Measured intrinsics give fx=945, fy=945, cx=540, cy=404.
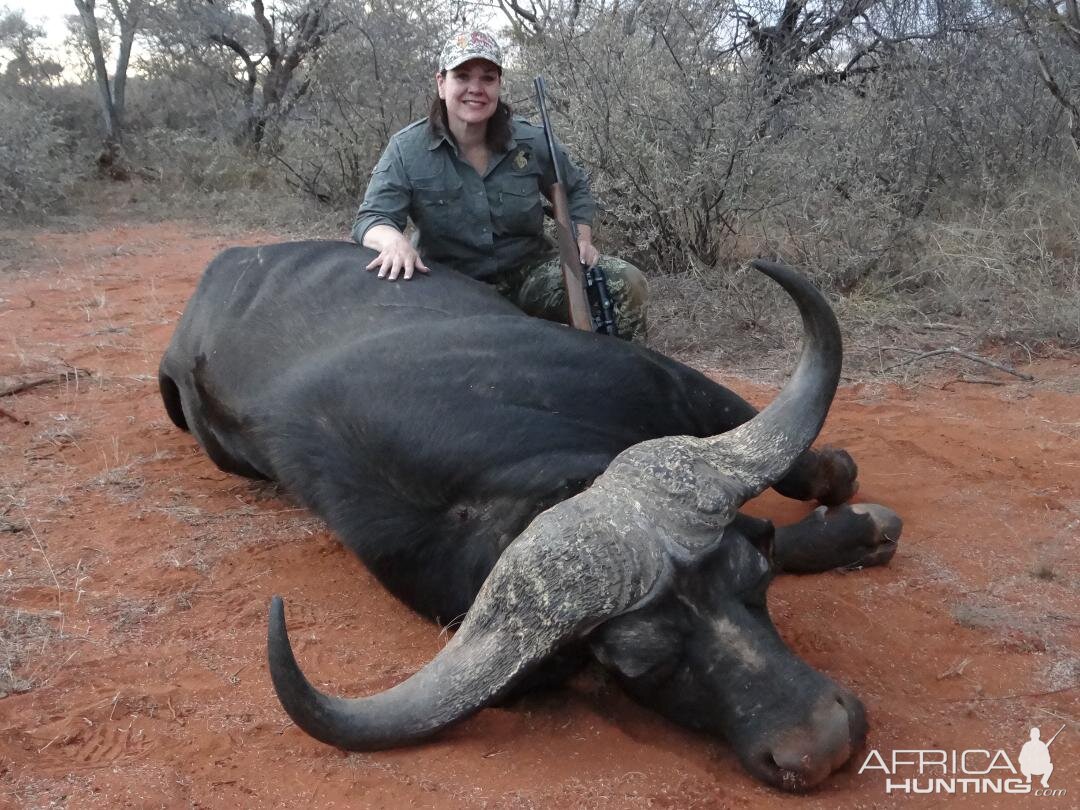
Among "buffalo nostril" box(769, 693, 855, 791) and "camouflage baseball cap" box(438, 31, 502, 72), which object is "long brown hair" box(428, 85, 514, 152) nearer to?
"camouflage baseball cap" box(438, 31, 502, 72)

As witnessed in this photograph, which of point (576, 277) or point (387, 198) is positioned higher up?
point (387, 198)

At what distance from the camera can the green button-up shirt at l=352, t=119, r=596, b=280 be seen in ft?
13.3

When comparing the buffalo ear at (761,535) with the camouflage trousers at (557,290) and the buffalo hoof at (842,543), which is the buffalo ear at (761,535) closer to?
the buffalo hoof at (842,543)

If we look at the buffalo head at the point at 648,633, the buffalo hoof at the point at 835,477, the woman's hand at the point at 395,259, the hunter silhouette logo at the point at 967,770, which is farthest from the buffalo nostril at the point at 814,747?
the woman's hand at the point at 395,259

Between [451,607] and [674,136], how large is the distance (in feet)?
13.0

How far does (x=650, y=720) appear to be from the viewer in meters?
2.25

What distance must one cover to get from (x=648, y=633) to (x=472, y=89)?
2659 mm

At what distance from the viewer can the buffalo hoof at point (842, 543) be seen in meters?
2.90

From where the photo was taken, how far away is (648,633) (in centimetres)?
201

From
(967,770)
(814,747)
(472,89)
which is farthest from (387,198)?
(967,770)

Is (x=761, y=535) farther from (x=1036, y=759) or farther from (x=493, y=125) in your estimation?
(x=493, y=125)

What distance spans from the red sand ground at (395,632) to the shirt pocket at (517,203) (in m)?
1.61

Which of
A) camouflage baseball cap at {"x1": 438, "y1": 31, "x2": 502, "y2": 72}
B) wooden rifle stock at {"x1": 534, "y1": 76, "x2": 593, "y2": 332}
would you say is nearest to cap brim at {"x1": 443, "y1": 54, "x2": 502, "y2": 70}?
camouflage baseball cap at {"x1": 438, "y1": 31, "x2": 502, "y2": 72}

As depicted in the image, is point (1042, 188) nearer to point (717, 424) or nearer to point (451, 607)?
point (717, 424)
